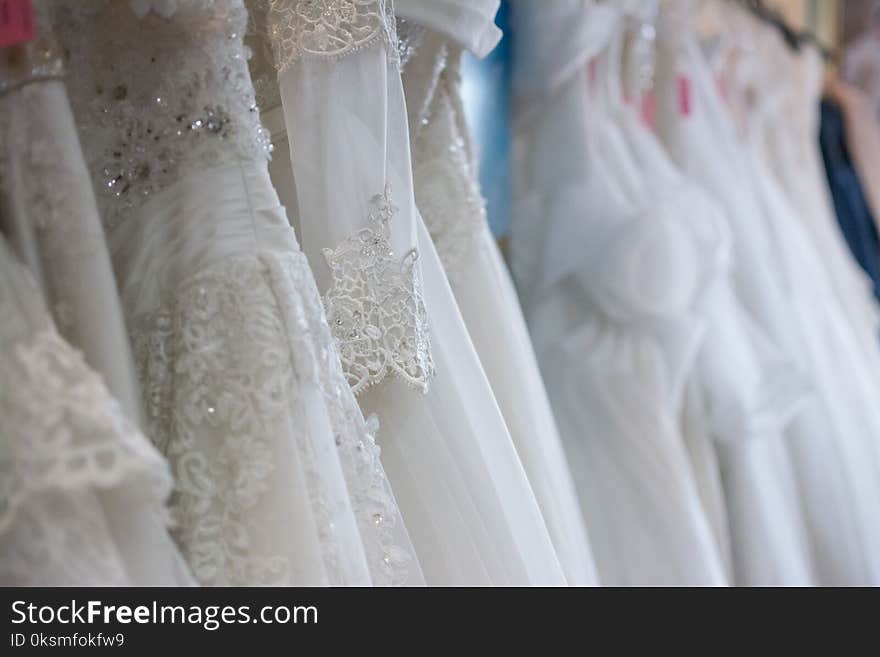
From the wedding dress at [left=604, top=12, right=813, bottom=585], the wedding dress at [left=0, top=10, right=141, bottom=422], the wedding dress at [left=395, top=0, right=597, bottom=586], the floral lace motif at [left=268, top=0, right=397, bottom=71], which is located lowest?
the wedding dress at [left=604, top=12, right=813, bottom=585]

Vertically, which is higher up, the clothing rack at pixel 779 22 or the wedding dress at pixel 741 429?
the clothing rack at pixel 779 22

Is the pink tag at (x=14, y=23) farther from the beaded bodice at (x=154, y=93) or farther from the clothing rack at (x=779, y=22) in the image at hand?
the clothing rack at (x=779, y=22)

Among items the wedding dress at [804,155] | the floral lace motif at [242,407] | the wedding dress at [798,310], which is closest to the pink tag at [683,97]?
the wedding dress at [798,310]

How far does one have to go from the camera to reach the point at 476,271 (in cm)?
91

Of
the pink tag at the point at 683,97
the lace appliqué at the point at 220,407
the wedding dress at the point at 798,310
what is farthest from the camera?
the pink tag at the point at 683,97

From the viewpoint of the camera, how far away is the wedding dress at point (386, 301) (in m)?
0.68

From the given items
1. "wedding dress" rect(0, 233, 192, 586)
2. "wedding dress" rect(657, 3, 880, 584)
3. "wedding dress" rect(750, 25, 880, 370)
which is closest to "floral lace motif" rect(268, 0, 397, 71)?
"wedding dress" rect(0, 233, 192, 586)

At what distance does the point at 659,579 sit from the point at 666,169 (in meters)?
0.50

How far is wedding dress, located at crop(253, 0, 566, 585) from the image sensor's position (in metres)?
0.68

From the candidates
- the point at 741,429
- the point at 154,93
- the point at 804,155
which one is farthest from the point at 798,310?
the point at 154,93

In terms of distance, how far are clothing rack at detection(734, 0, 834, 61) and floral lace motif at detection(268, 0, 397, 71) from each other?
1.00m

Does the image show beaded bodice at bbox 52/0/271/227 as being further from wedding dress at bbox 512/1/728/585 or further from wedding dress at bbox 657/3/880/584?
wedding dress at bbox 657/3/880/584

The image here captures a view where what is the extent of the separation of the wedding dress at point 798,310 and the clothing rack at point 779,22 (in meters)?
0.17
